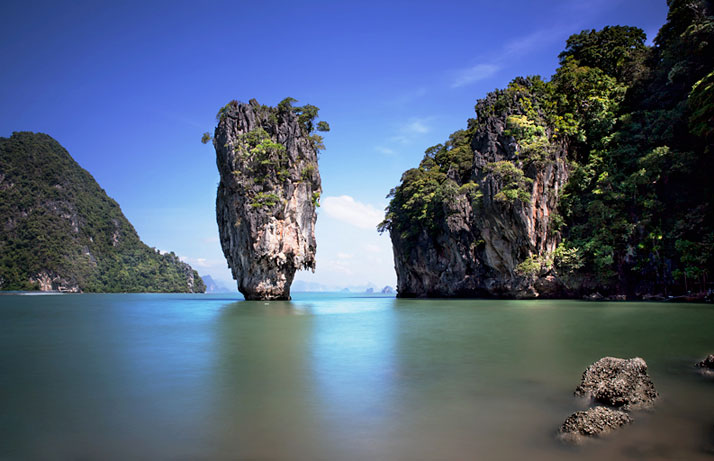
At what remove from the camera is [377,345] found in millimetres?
10125

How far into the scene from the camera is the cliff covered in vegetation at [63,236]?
7256cm

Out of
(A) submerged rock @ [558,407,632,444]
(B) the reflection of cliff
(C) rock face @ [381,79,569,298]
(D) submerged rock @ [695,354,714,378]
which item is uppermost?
(C) rock face @ [381,79,569,298]

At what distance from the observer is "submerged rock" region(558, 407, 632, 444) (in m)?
3.66

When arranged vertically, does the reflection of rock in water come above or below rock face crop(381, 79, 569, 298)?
below

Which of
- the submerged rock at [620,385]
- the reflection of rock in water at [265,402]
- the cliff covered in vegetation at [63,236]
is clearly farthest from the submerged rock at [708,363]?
the cliff covered in vegetation at [63,236]

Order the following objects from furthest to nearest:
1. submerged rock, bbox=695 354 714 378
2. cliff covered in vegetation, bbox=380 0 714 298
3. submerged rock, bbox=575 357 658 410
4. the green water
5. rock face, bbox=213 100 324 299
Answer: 1. rock face, bbox=213 100 324 299
2. cliff covered in vegetation, bbox=380 0 714 298
3. submerged rock, bbox=695 354 714 378
4. submerged rock, bbox=575 357 658 410
5. the green water

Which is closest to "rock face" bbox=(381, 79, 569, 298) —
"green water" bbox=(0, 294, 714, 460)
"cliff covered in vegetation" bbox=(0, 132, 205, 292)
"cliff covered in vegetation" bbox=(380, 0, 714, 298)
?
"cliff covered in vegetation" bbox=(380, 0, 714, 298)

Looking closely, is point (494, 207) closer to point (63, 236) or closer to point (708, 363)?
point (708, 363)

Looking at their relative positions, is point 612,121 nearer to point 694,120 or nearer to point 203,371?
point 694,120

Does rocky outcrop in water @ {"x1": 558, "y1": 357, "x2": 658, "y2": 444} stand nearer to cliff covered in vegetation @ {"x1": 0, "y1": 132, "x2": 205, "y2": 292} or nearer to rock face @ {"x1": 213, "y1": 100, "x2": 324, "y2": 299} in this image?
rock face @ {"x1": 213, "y1": 100, "x2": 324, "y2": 299}

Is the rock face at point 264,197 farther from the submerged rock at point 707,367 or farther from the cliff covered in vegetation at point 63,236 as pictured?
the cliff covered in vegetation at point 63,236

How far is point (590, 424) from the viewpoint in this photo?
12.2 ft

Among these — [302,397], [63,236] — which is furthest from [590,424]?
[63,236]

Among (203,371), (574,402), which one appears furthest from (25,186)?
(574,402)
